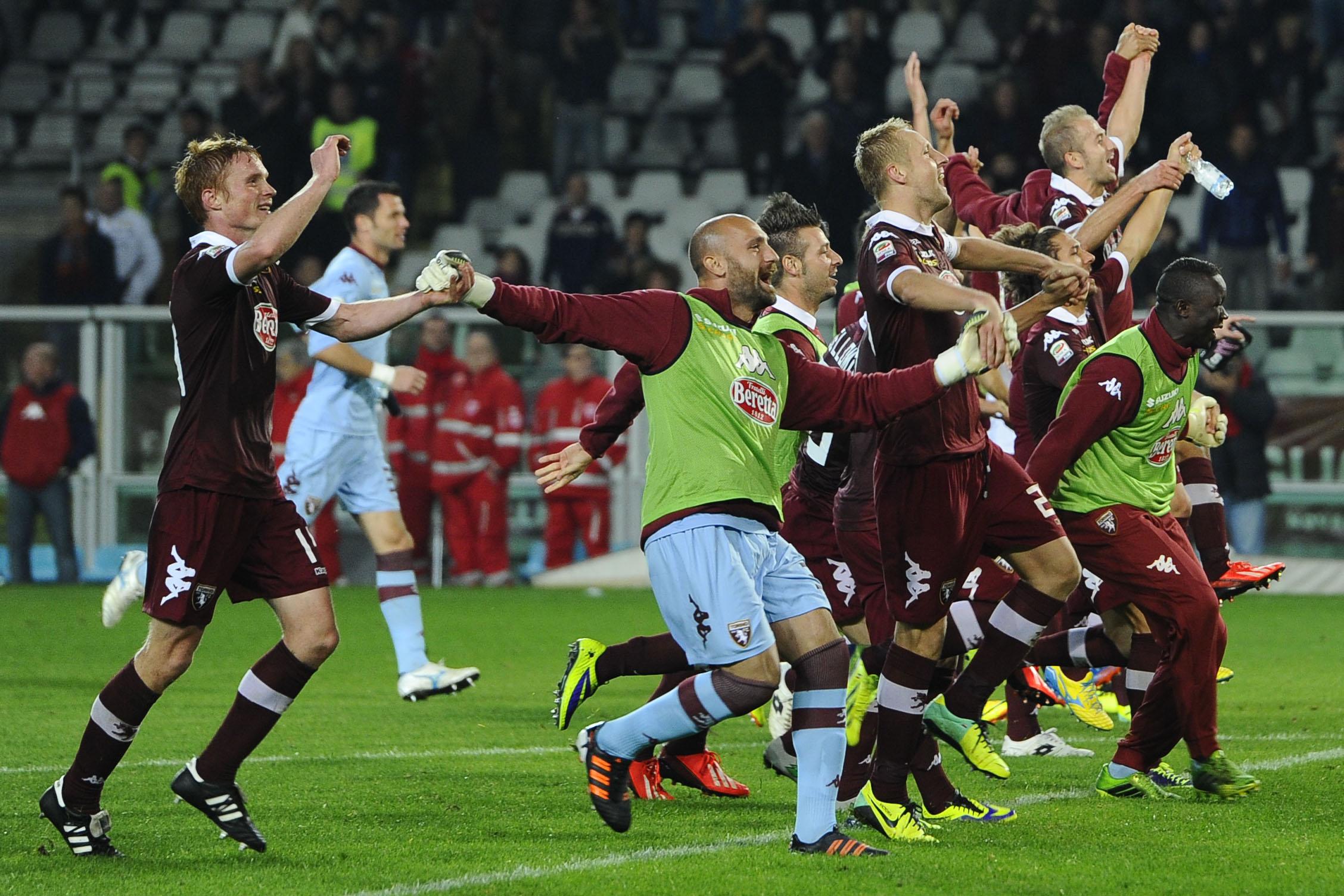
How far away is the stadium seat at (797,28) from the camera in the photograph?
22891 mm

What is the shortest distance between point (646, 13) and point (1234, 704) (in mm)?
16163

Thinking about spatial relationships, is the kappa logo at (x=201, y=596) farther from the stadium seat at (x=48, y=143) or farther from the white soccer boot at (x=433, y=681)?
the stadium seat at (x=48, y=143)

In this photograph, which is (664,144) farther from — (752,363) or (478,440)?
(752,363)

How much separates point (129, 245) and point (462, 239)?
4394 millimetres

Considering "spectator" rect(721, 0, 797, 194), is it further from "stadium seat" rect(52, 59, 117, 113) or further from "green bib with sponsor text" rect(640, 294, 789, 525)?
"green bib with sponsor text" rect(640, 294, 789, 525)

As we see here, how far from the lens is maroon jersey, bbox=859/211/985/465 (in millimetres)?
5895

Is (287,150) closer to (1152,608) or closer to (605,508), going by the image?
(605,508)

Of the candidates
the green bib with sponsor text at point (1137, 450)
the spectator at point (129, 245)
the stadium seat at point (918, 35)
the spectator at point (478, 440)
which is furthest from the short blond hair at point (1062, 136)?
the stadium seat at point (918, 35)

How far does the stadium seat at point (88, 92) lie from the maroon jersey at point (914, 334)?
1862cm

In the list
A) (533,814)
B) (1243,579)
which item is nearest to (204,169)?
(533,814)

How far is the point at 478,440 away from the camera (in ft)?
53.7

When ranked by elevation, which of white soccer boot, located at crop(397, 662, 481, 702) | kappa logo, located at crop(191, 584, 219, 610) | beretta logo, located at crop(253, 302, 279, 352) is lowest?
white soccer boot, located at crop(397, 662, 481, 702)

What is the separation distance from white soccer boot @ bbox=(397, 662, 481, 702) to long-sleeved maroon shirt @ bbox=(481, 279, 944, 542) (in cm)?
347

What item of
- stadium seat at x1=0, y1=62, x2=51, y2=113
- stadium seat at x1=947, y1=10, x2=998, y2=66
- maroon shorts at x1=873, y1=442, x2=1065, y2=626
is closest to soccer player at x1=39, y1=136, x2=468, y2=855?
maroon shorts at x1=873, y1=442, x2=1065, y2=626
